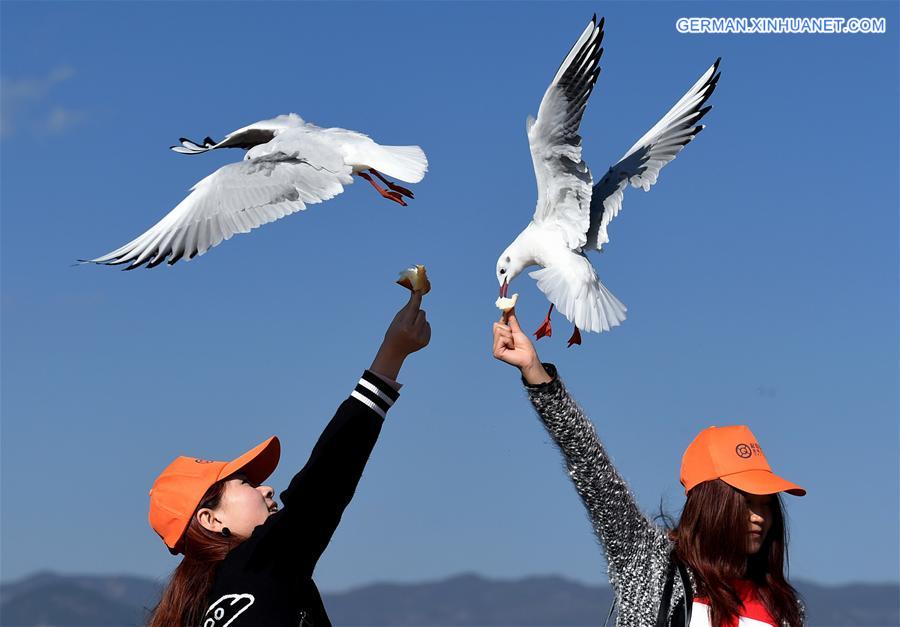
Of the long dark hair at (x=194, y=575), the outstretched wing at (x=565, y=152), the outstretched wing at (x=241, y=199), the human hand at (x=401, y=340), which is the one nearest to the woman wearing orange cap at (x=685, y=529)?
the human hand at (x=401, y=340)

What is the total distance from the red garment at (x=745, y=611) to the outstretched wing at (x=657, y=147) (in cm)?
246

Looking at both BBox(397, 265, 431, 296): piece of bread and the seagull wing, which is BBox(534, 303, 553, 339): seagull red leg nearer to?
the seagull wing

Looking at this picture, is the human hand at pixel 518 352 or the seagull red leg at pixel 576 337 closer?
the human hand at pixel 518 352

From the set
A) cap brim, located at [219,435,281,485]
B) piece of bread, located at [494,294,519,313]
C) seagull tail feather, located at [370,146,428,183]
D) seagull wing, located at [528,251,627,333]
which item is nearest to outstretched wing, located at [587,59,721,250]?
seagull wing, located at [528,251,627,333]

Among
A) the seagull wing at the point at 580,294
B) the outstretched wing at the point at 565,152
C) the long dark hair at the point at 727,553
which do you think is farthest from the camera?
the outstretched wing at the point at 565,152

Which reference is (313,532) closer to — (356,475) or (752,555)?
(356,475)

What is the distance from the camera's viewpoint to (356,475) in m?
1.77

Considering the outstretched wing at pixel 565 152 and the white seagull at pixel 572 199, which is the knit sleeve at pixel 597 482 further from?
the outstretched wing at pixel 565 152

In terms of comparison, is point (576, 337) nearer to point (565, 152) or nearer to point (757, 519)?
point (565, 152)

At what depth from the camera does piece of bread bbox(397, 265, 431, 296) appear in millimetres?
1970

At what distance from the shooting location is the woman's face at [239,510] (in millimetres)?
2010

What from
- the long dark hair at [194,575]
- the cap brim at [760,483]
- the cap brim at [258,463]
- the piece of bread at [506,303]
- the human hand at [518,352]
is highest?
the piece of bread at [506,303]

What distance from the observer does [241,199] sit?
3.31m

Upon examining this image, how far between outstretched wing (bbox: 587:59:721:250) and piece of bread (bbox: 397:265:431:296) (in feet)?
8.00
